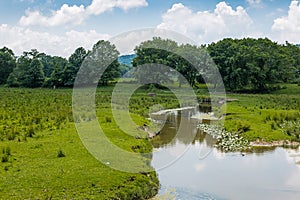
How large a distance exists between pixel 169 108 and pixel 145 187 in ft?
107

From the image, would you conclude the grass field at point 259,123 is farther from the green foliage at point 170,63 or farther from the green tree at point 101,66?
the green tree at point 101,66

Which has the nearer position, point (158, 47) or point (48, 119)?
point (48, 119)

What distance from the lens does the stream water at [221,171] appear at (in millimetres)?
16359

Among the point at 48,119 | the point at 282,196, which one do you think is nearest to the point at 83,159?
the point at 282,196

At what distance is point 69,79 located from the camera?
79.0 meters

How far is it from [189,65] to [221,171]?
1905 inches

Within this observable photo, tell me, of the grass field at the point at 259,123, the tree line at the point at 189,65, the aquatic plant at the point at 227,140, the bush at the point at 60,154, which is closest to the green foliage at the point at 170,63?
the tree line at the point at 189,65

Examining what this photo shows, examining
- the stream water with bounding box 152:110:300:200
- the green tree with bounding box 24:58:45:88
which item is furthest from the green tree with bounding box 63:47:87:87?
the stream water with bounding box 152:110:300:200

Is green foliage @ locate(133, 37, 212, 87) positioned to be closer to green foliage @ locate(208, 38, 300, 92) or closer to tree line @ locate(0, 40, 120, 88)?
green foliage @ locate(208, 38, 300, 92)

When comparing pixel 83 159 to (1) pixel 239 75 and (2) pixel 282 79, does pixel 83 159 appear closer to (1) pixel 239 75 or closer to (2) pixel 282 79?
(1) pixel 239 75

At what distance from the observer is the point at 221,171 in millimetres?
19594

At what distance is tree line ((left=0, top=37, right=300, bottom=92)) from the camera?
65.1m

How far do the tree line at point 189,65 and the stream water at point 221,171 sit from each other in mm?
39794

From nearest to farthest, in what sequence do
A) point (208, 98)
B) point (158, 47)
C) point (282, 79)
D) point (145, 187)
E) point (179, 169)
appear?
1. point (145, 187)
2. point (179, 169)
3. point (208, 98)
4. point (282, 79)
5. point (158, 47)
